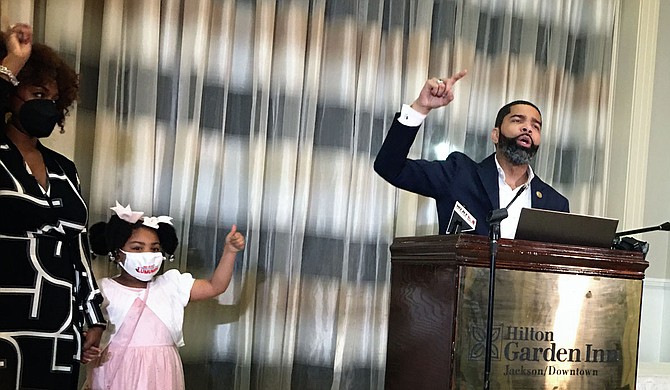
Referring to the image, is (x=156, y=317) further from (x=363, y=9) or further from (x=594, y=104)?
(x=594, y=104)

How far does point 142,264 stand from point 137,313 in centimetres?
13

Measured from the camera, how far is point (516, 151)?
2193mm

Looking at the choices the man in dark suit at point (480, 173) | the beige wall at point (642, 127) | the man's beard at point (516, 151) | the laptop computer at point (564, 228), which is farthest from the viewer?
the beige wall at point (642, 127)

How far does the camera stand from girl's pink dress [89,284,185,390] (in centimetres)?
181

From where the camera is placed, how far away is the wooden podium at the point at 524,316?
5.59 ft

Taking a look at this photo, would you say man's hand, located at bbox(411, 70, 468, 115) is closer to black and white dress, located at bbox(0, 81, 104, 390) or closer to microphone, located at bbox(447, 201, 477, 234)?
microphone, located at bbox(447, 201, 477, 234)

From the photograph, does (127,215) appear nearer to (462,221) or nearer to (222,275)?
(222,275)

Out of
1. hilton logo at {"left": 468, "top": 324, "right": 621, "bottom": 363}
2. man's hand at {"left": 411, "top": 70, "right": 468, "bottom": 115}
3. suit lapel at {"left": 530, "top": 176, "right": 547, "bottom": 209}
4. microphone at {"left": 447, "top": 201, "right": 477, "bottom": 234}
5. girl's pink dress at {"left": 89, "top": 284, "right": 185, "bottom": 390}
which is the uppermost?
man's hand at {"left": 411, "top": 70, "right": 468, "bottom": 115}

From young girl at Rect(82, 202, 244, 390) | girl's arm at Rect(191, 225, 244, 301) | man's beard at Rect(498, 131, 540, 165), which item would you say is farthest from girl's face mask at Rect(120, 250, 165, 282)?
man's beard at Rect(498, 131, 540, 165)

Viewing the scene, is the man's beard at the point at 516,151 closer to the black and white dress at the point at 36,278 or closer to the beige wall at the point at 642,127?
the beige wall at the point at 642,127

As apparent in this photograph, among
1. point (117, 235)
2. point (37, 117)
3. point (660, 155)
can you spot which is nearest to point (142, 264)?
point (117, 235)

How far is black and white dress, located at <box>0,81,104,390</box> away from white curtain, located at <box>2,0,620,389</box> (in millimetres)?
548

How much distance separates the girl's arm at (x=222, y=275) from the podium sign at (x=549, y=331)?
0.67 meters

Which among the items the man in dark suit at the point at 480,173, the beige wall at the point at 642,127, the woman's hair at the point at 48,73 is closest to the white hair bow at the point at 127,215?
the woman's hair at the point at 48,73
